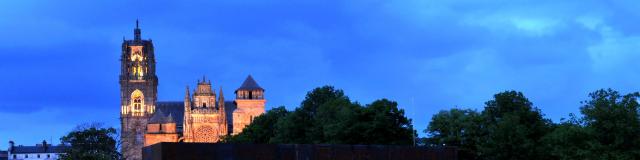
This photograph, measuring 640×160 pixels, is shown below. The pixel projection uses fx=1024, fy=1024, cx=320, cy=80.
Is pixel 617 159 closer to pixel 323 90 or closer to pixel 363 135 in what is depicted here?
pixel 363 135

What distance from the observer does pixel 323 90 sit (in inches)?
4407

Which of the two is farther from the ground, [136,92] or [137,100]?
[136,92]

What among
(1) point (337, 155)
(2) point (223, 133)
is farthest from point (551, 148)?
(2) point (223, 133)

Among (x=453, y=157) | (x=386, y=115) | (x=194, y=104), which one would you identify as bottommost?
(x=453, y=157)

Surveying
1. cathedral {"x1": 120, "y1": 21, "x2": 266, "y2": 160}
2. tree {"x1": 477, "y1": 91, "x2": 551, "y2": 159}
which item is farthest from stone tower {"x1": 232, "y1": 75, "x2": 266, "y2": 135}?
tree {"x1": 477, "y1": 91, "x2": 551, "y2": 159}

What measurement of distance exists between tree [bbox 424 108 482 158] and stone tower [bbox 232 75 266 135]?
9738 centimetres

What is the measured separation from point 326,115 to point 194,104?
92.4 metres

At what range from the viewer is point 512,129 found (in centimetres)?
7006

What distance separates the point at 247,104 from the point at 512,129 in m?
113

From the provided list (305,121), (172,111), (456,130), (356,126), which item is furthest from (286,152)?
(172,111)

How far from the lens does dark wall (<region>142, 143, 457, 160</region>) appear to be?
40.5 meters

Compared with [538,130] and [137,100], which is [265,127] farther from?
[137,100]

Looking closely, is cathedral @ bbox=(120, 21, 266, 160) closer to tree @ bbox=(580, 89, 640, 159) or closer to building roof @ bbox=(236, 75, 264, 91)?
building roof @ bbox=(236, 75, 264, 91)

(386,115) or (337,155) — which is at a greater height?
(386,115)
